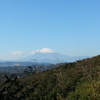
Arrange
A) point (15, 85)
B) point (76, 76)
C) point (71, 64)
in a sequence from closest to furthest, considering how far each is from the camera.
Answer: point (15, 85) < point (76, 76) < point (71, 64)

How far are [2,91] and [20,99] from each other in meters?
0.26

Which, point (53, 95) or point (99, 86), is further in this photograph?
point (53, 95)

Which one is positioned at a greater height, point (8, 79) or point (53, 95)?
point (8, 79)

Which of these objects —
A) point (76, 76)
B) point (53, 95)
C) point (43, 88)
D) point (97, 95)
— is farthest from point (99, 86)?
point (76, 76)

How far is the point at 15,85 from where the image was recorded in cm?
294

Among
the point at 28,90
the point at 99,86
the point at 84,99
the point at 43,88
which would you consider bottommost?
the point at 43,88

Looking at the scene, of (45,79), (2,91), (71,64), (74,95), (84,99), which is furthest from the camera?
(71,64)

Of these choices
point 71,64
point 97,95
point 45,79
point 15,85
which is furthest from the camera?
point 71,64

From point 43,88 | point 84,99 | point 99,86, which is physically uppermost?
point 99,86

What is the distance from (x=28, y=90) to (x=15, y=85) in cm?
22

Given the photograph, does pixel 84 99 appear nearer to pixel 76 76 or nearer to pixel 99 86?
pixel 99 86

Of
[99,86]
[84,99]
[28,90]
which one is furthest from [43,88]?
[28,90]

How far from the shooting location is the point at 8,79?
9.28ft

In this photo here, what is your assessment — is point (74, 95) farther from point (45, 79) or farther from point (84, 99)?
point (45, 79)
